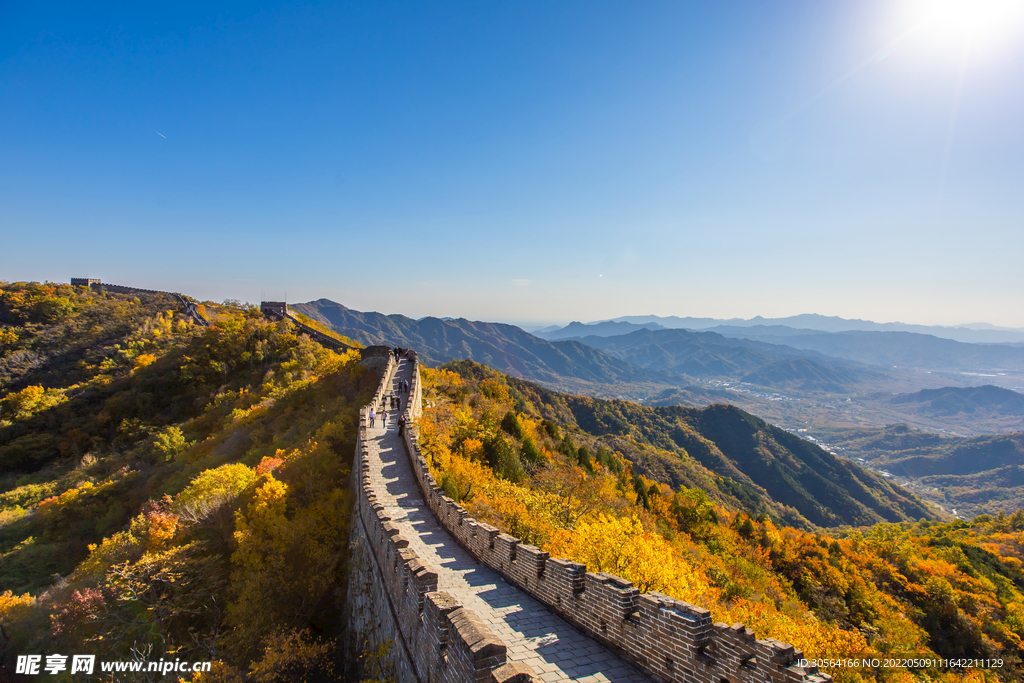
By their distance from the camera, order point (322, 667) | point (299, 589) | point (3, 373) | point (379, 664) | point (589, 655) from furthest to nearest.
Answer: point (3, 373), point (299, 589), point (322, 667), point (379, 664), point (589, 655)

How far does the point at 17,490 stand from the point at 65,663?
27.3 m

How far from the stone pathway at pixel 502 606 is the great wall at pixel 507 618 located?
0.08ft

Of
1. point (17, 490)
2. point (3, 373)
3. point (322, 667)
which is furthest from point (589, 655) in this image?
point (3, 373)

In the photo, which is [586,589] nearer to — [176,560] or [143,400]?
[176,560]

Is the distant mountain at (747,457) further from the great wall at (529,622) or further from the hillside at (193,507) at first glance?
the great wall at (529,622)

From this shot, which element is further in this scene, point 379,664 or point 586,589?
point 379,664

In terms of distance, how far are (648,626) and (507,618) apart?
3.31 meters

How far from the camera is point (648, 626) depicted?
23.0ft

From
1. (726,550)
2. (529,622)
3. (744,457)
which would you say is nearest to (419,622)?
(529,622)

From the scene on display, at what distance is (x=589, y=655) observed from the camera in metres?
7.62

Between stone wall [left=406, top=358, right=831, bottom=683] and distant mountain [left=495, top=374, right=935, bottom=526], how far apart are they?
10763 cm

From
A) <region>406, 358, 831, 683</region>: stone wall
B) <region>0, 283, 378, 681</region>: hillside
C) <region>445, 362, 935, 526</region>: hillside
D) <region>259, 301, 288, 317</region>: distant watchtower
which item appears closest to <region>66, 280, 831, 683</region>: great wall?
<region>406, 358, 831, 683</region>: stone wall

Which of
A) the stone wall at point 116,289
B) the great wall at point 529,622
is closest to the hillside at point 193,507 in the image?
the great wall at point 529,622

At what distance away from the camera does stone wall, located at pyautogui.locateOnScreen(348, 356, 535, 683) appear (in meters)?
5.74
